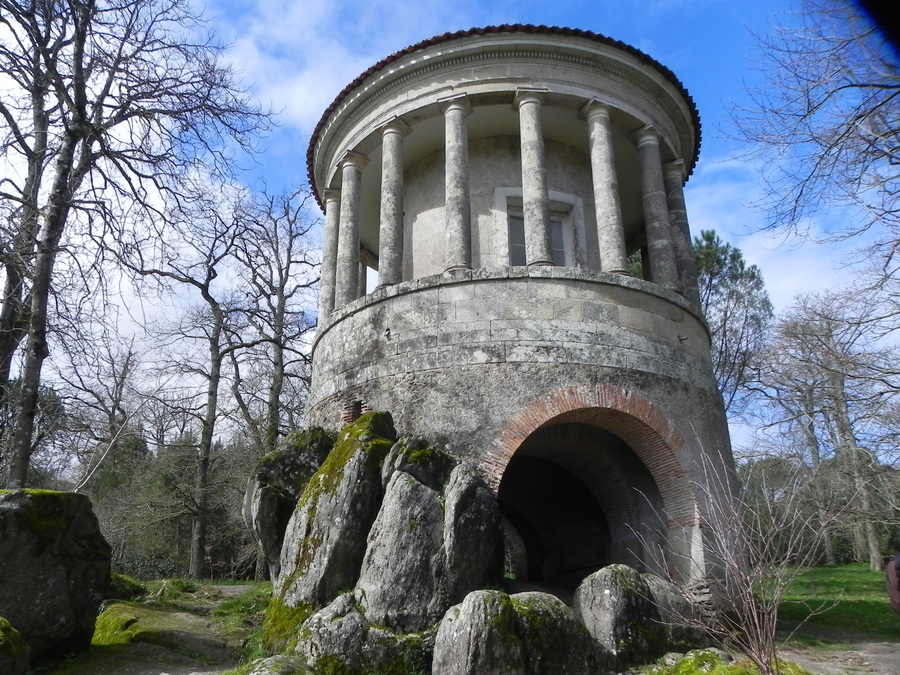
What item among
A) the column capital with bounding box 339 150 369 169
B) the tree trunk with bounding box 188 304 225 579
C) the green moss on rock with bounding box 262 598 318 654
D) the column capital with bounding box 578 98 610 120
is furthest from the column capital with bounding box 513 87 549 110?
the tree trunk with bounding box 188 304 225 579

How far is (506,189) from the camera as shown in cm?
1320

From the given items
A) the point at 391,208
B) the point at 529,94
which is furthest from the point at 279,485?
the point at 529,94

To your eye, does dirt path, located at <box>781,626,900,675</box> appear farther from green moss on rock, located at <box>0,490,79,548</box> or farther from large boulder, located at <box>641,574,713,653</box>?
green moss on rock, located at <box>0,490,79,548</box>

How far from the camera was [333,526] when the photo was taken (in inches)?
319

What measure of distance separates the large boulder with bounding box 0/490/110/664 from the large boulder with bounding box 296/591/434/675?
9.25 feet

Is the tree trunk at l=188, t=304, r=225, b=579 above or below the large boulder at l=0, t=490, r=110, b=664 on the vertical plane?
above

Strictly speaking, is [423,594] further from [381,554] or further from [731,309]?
[731,309]

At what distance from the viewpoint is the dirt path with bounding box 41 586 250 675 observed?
7.53 meters

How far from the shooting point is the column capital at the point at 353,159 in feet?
46.0

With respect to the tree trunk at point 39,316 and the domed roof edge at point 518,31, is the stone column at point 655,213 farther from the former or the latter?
the tree trunk at point 39,316

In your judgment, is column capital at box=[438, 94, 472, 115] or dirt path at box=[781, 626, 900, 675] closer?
dirt path at box=[781, 626, 900, 675]

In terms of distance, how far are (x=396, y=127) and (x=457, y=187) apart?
7.21 ft

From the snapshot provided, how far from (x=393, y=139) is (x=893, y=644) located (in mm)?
11356

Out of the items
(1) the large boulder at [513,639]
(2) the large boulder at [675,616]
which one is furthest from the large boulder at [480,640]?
(2) the large boulder at [675,616]
